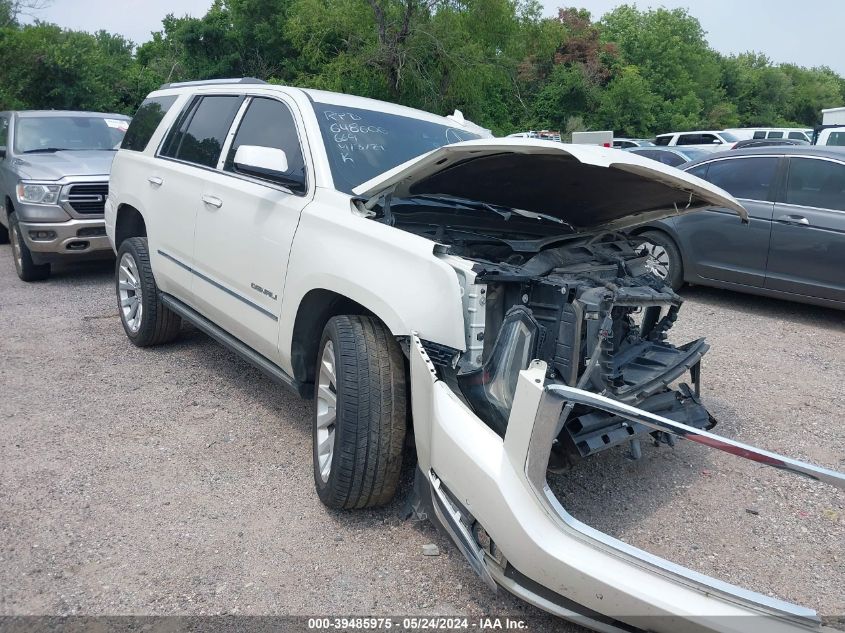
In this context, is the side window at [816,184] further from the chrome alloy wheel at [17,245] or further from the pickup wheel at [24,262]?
the chrome alloy wheel at [17,245]

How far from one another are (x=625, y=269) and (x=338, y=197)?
60.2 inches

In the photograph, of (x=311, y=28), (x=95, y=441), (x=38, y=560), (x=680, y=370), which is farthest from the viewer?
(x=311, y=28)

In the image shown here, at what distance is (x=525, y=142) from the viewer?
2.93 meters

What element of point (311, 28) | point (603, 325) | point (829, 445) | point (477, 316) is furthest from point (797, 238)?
point (311, 28)

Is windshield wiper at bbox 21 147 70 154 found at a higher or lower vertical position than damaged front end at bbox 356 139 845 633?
higher

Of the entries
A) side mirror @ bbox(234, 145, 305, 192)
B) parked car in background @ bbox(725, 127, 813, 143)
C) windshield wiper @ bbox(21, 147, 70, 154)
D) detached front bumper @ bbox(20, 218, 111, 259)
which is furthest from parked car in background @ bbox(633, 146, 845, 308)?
parked car in background @ bbox(725, 127, 813, 143)

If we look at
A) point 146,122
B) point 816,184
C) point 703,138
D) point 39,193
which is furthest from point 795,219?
point 703,138

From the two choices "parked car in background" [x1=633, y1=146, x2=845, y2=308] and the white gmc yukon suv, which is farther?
"parked car in background" [x1=633, y1=146, x2=845, y2=308]

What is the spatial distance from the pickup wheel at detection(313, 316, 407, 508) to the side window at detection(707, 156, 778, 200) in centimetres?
535

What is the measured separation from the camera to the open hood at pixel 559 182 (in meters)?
3.04

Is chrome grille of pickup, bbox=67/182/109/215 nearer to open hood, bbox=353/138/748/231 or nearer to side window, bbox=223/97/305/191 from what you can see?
side window, bbox=223/97/305/191

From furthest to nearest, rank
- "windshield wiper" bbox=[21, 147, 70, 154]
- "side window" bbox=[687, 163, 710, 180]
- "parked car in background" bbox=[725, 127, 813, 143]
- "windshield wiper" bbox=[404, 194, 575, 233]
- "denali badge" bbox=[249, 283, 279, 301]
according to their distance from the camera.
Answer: "parked car in background" bbox=[725, 127, 813, 143]
"windshield wiper" bbox=[21, 147, 70, 154]
"side window" bbox=[687, 163, 710, 180]
"windshield wiper" bbox=[404, 194, 575, 233]
"denali badge" bbox=[249, 283, 279, 301]

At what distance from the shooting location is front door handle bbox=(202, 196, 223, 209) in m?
4.31

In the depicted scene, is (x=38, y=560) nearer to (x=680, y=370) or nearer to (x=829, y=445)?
(x=680, y=370)
